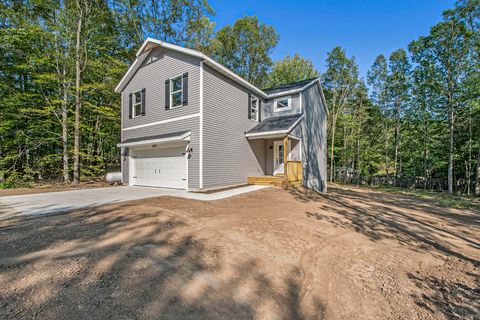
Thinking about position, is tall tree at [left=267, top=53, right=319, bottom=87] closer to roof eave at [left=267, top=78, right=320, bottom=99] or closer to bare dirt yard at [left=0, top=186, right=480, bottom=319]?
roof eave at [left=267, top=78, right=320, bottom=99]

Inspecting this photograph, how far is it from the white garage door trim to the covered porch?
3.65 metres

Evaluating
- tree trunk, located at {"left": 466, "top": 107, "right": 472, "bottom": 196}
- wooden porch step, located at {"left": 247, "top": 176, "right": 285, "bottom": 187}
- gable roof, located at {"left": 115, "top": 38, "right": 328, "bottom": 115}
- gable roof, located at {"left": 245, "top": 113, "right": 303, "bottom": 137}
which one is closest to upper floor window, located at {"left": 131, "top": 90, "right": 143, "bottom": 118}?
gable roof, located at {"left": 115, "top": 38, "right": 328, "bottom": 115}

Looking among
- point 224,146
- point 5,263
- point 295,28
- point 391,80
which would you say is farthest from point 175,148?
point 391,80

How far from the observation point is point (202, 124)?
360 inches

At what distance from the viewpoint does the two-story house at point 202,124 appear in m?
9.38

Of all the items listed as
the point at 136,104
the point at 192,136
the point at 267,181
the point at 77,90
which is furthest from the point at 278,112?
the point at 77,90

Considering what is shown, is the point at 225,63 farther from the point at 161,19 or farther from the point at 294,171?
the point at 294,171

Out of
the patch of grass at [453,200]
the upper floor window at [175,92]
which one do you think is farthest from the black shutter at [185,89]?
the patch of grass at [453,200]

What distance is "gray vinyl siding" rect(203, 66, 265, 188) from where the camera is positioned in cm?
943

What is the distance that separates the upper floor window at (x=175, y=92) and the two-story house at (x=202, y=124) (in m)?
0.05

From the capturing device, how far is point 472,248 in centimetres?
449

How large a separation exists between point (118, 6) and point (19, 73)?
803 centimetres

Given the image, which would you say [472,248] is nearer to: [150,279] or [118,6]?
[150,279]

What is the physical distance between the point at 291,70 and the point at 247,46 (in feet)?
19.6
